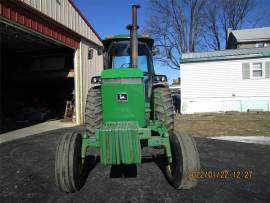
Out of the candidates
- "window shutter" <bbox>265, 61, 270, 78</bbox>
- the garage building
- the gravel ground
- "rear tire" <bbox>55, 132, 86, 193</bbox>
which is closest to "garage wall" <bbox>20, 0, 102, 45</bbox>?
the garage building

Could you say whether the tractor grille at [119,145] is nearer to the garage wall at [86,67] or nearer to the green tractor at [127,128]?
the green tractor at [127,128]

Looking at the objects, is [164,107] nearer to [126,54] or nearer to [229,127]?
[126,54]

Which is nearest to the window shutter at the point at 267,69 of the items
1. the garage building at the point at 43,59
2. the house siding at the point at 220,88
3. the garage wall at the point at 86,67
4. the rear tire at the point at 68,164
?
the house siding at the point at 220,88

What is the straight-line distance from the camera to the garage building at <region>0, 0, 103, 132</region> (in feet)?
34.4

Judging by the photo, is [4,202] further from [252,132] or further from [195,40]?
[195,40]

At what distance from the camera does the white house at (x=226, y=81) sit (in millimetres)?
17594

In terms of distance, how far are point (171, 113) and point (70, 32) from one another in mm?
8987

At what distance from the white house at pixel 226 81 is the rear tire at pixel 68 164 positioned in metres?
14.6

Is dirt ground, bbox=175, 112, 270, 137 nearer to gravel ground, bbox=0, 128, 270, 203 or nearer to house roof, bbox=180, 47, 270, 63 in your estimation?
gravel ground, bbox=0, 128, 270, 203

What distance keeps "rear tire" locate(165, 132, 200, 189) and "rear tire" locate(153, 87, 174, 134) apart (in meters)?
1.18

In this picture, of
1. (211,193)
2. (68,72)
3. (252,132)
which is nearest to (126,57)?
(211,193)

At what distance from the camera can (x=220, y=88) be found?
59.4ft

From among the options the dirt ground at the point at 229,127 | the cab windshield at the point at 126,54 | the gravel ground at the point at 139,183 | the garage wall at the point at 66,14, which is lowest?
the gravel ground at the point at 139,183

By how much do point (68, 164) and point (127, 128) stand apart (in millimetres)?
1006
